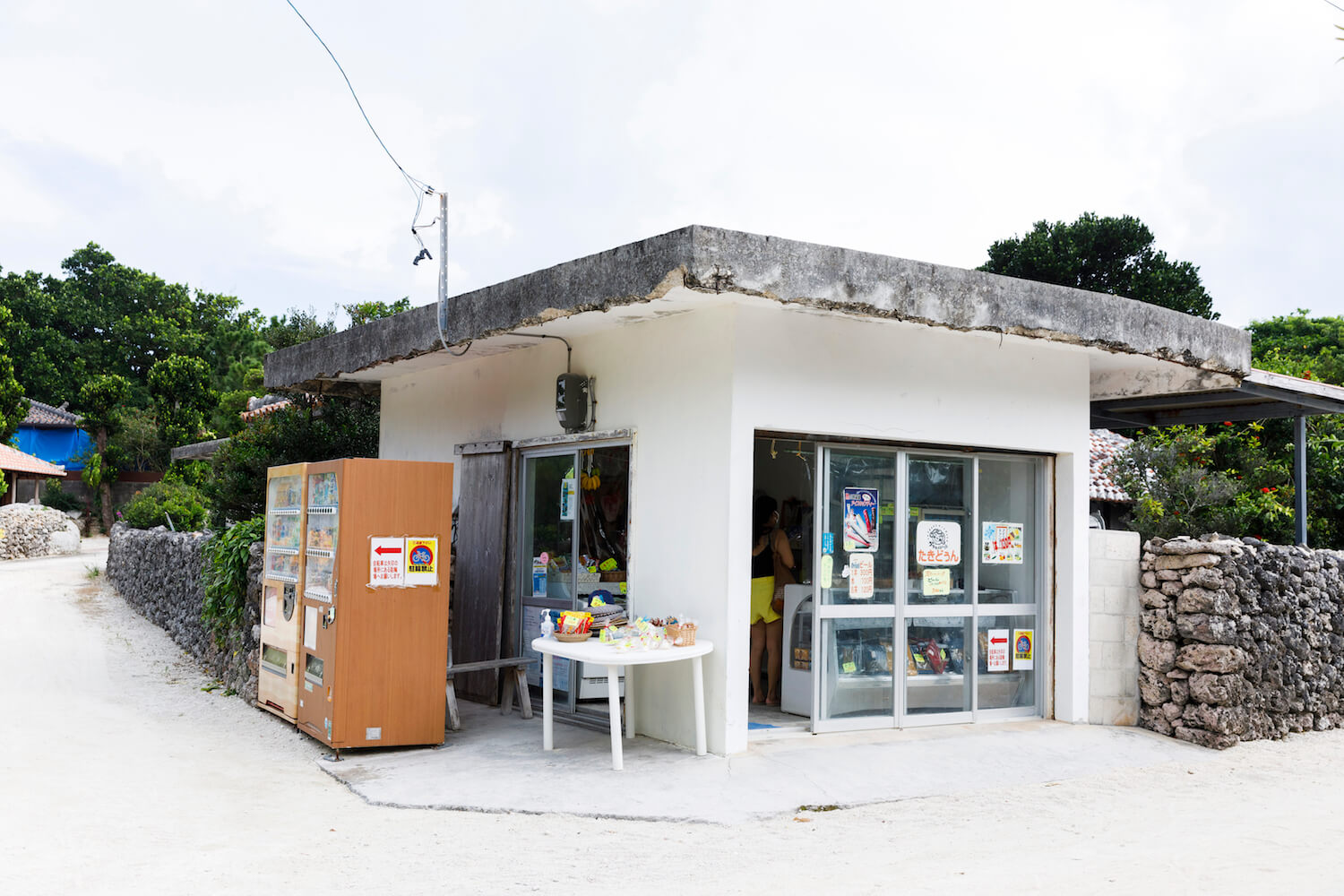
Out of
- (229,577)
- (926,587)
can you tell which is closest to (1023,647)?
(926,587)

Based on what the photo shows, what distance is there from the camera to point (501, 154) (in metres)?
14.2

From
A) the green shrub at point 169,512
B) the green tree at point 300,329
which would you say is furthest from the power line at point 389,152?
the green shrub at point 169,512

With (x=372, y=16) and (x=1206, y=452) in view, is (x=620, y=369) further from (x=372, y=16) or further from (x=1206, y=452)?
(x=1206, y=452)

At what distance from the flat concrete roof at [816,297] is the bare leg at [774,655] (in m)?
2.92

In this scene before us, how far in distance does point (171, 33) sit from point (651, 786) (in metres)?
7.39

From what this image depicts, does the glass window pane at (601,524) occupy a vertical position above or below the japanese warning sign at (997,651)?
above

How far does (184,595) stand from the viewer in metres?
12.6

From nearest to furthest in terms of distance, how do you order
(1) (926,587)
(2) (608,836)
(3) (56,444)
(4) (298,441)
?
(2) (608,836) < (1) (926,587) < (4) (298,441) < (3) (56,444)

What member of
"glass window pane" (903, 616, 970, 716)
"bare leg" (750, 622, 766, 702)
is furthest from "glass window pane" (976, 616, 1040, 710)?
"bare leg" (750, 622, 766, 702)

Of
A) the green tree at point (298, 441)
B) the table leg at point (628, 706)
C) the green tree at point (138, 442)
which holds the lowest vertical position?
the table leg at point (628, 706)

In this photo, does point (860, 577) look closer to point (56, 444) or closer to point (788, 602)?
point (788, 602)

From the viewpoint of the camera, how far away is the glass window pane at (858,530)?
285 inches

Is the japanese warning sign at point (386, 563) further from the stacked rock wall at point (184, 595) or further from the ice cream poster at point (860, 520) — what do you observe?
the ice cream poster at point (860, 520)

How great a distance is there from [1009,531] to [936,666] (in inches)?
48.0
